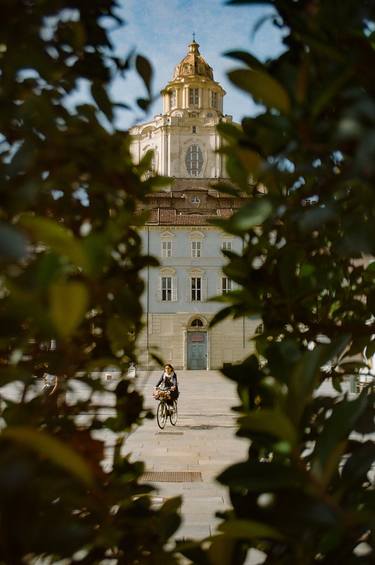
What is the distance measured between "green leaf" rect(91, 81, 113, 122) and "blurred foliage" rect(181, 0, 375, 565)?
0.31m

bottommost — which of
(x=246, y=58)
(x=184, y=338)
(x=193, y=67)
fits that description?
(x=184, y=338)

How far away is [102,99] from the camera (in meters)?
1.39

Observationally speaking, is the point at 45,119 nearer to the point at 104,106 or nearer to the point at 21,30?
the point at 21,30

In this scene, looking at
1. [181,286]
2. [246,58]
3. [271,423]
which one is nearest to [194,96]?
[181,286]

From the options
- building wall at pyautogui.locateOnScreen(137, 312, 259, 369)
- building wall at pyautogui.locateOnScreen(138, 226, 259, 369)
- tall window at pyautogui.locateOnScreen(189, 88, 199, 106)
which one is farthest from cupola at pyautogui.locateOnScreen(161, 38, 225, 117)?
building wall at pyautogui.locateOnScreen(137, 312, 259, 369)

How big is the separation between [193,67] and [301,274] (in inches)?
2609

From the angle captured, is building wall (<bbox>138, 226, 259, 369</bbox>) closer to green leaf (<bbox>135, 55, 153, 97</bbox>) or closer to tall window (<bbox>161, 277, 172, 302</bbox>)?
tall window (<bbox>161, 277, 172, 302</bbox>)

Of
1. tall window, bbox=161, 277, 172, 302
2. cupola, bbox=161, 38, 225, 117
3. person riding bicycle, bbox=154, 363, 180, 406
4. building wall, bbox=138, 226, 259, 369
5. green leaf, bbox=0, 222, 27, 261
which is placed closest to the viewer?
green leaf, bbox=0, 222, 27, 261

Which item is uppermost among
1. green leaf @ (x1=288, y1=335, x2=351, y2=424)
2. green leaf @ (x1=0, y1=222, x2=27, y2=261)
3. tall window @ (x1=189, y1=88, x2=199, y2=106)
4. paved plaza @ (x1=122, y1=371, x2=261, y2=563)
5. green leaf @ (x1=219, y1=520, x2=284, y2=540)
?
tall window @ (x1=189, y1=88, x2=199, y2=106)

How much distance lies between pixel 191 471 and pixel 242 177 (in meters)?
8.66

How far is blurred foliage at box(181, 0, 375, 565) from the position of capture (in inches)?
31.5

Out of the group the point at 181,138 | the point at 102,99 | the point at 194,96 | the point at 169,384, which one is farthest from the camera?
the point at 194,96

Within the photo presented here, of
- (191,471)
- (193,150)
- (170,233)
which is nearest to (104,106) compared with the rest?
(191,471)

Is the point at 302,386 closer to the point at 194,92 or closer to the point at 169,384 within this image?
the point at 169,384
